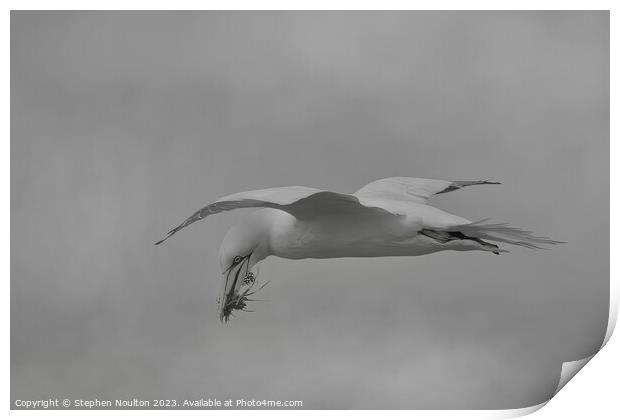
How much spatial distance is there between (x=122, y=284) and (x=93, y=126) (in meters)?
0.40

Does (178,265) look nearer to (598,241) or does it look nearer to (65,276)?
(65,276)

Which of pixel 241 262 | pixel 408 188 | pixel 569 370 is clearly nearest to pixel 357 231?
pixel 408 188

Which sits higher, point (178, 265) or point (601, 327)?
point (178, 265)

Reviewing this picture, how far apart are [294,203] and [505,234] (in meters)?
0.53

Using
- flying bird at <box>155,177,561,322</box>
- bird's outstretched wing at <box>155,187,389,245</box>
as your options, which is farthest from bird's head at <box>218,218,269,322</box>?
Result: bird's outstretched wing at <box>155,187,389,245</box>

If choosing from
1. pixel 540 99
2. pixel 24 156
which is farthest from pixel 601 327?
pixel 24 156

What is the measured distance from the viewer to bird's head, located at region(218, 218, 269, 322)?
2264mm

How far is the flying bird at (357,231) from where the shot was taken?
2.17m

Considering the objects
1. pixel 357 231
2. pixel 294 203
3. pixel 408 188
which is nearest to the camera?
pixel 294 203

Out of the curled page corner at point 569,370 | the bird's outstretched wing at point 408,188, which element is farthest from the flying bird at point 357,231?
the curled page corner at point 569,370

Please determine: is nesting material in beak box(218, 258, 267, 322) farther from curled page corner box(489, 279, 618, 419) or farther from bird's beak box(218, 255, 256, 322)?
curled page corner box(489, 279, 618, 419)

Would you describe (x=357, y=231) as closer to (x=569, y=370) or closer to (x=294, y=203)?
(x=294, y=203)

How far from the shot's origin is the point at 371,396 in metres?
2.35

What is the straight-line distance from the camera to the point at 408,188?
2299mm
